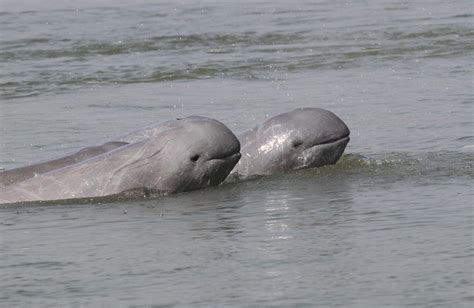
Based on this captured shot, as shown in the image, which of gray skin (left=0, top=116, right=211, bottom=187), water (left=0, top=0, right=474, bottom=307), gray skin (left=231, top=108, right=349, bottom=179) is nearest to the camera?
water (left=0, top=0, right=474, bottom=307)

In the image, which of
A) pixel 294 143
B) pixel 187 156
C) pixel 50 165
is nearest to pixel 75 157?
pixel 50 165

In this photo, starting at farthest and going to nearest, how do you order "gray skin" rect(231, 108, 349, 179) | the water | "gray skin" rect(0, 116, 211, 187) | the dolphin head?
1. "gray skin" rect(231, 108, 349, 179)
2. "gray skin" rect(0, 116, 211, 187)
3. the dolphin head
4. the water

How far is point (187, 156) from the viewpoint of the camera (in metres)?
12.3

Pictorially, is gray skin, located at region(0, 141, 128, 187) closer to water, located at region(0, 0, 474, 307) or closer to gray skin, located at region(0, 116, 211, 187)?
gray skin, located at region(0, 116, 211, 187)

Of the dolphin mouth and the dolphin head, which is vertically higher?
the dolphin head

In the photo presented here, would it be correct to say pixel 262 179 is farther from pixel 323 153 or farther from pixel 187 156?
pixel 187 156

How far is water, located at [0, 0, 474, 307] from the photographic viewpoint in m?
8.85

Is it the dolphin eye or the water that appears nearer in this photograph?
the water

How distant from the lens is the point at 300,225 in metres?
10.5

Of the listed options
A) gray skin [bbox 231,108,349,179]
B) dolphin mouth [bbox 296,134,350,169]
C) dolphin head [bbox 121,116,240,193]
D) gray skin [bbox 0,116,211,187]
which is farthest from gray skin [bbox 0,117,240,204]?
dolphin mouth [bbox 296,134,350,169]

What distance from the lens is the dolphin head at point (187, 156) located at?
1224 centimetres

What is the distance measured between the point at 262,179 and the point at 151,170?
1.23 meters

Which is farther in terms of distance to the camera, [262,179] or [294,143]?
[294,143]

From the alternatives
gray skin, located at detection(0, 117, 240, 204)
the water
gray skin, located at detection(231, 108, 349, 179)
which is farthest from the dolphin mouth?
gray skin, located at detection(0, 117, 240, 204)
